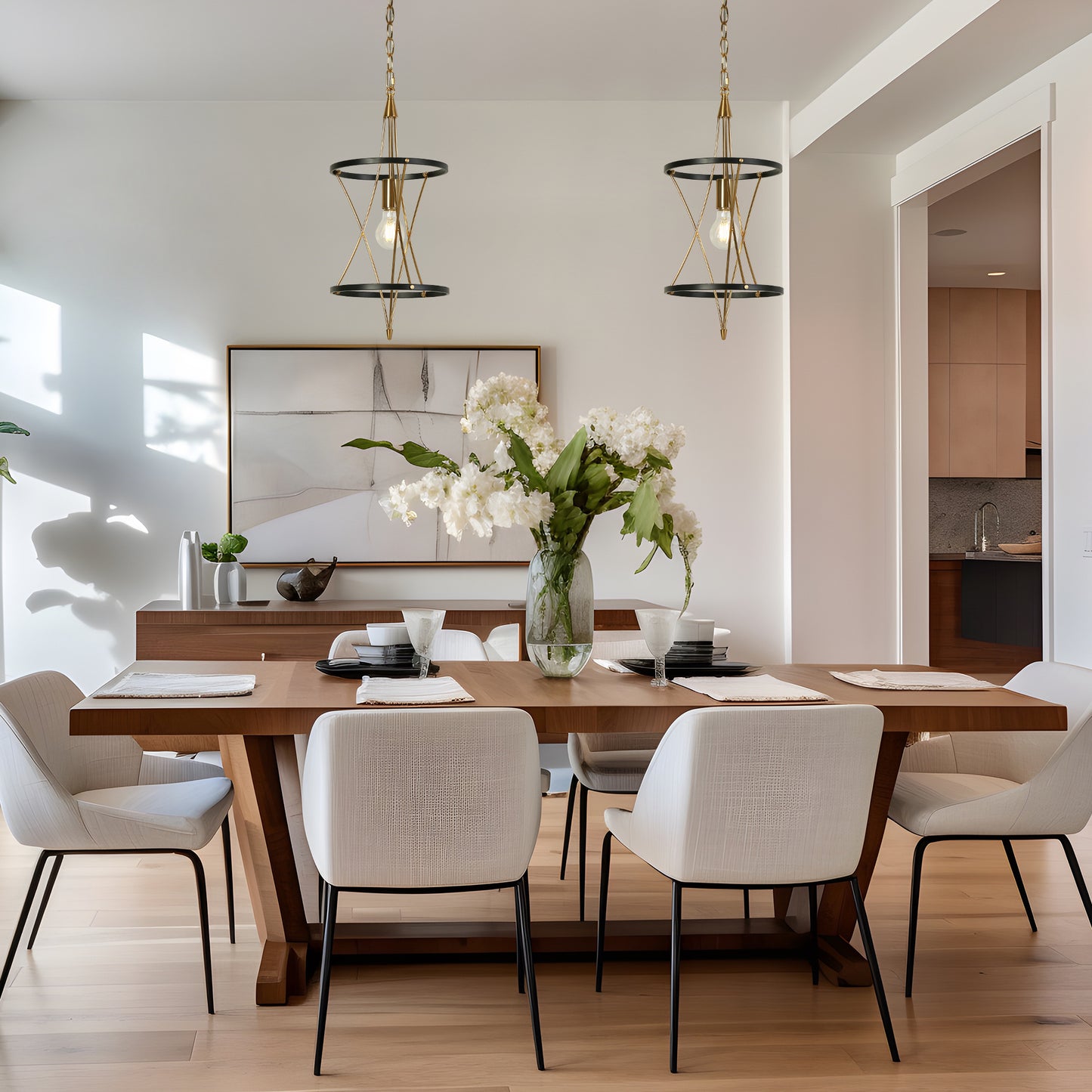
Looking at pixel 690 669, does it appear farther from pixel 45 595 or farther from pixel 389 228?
pixel 45 595

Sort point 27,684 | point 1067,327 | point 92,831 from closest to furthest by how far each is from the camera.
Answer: point 92,831 < point 27,684 < point 1067,327

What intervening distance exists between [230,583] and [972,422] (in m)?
5.20

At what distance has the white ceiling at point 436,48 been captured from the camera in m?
3.97

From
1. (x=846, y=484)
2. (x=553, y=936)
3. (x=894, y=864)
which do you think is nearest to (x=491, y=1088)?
(x=553, y=936)

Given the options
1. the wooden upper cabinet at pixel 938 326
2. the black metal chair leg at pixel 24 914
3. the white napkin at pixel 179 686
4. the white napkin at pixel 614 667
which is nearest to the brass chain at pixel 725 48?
the white napkin at pixel 614 667

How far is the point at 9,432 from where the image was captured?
4.25 metres


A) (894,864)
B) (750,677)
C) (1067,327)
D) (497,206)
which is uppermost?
(497,206)

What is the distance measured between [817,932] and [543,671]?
0.91 meters

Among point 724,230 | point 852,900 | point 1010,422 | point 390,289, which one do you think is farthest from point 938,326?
point 852,900

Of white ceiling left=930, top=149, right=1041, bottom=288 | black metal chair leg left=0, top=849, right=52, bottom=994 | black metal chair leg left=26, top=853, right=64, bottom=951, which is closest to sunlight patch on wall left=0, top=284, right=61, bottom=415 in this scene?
black metal chair leg left=26, top=853, right=64, bottom=951

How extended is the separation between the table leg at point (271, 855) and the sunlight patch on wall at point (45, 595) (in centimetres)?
267

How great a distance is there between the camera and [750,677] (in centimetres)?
256

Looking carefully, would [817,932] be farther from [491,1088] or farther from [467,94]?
[467,94]

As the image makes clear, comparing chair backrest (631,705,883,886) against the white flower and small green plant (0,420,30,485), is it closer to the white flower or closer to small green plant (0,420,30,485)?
the white flower
